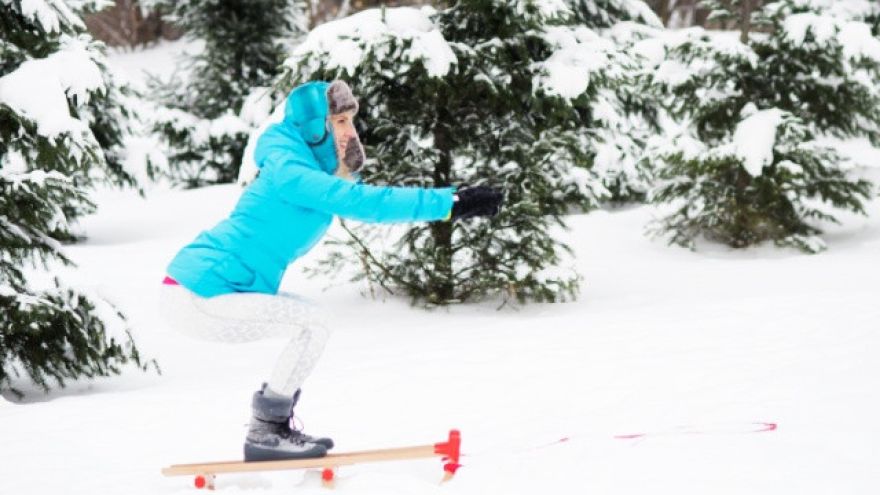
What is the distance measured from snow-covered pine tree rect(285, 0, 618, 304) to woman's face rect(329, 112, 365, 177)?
327 centimetres

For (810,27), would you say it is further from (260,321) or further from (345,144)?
(260,321)

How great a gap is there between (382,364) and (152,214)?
957cm

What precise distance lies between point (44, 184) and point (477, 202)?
3.71 metres

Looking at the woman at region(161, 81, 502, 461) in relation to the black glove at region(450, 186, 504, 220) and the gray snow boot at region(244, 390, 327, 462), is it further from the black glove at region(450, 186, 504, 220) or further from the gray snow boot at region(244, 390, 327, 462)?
the black glove at region(450, 186, 504, 220)

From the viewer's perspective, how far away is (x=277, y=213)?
12.3 feet

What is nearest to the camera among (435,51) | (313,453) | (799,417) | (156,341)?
(313,453)

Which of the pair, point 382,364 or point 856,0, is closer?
point 382,364

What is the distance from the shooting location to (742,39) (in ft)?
33.8

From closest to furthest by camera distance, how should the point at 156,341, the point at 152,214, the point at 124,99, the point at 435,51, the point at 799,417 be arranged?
the point at 799,417
the point at 435,51
the point at 156,341
the point at 124,99
the point at 152,214

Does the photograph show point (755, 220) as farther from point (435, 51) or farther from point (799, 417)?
point (799, 417)

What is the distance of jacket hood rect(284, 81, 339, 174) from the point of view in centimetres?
381

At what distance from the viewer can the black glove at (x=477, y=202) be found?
350cm

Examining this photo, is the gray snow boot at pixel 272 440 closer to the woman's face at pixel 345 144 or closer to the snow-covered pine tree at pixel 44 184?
the woman's face at pixel 345 144

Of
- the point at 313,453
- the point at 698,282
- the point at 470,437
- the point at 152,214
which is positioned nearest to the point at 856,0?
the point at 698,282
